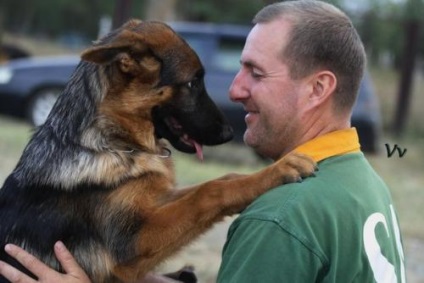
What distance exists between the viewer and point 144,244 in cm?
312

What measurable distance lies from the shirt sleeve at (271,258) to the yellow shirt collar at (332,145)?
43 centimetres

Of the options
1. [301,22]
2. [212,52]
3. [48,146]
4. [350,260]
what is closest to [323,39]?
[301,22]

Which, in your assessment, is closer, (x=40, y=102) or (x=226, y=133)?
(x=226, y=133)

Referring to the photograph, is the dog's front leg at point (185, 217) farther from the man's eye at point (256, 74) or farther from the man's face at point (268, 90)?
the man's eye at point (256, 74)

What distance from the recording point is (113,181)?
321 cm

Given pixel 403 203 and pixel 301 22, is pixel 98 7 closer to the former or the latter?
pixel 403 203

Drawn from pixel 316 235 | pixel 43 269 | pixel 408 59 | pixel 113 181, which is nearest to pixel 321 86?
pixel 316 235

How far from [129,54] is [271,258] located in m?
1.42

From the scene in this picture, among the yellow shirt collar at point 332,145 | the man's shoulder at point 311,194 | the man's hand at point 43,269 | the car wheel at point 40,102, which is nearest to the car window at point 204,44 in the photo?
the car wheel at point 40,102

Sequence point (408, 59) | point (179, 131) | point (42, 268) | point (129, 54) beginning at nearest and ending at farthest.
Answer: point (42, 268) → point (129, 54) → point (179, 131) → point (408, 59)

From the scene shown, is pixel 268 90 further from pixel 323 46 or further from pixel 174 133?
pixel 174 133

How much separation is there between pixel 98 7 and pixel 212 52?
1397 inches

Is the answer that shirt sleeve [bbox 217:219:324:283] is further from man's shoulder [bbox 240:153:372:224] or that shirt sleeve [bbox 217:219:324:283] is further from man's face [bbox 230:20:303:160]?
man's face [bbox 230:20:303:160]

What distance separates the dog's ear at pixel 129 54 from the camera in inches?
→ 128
